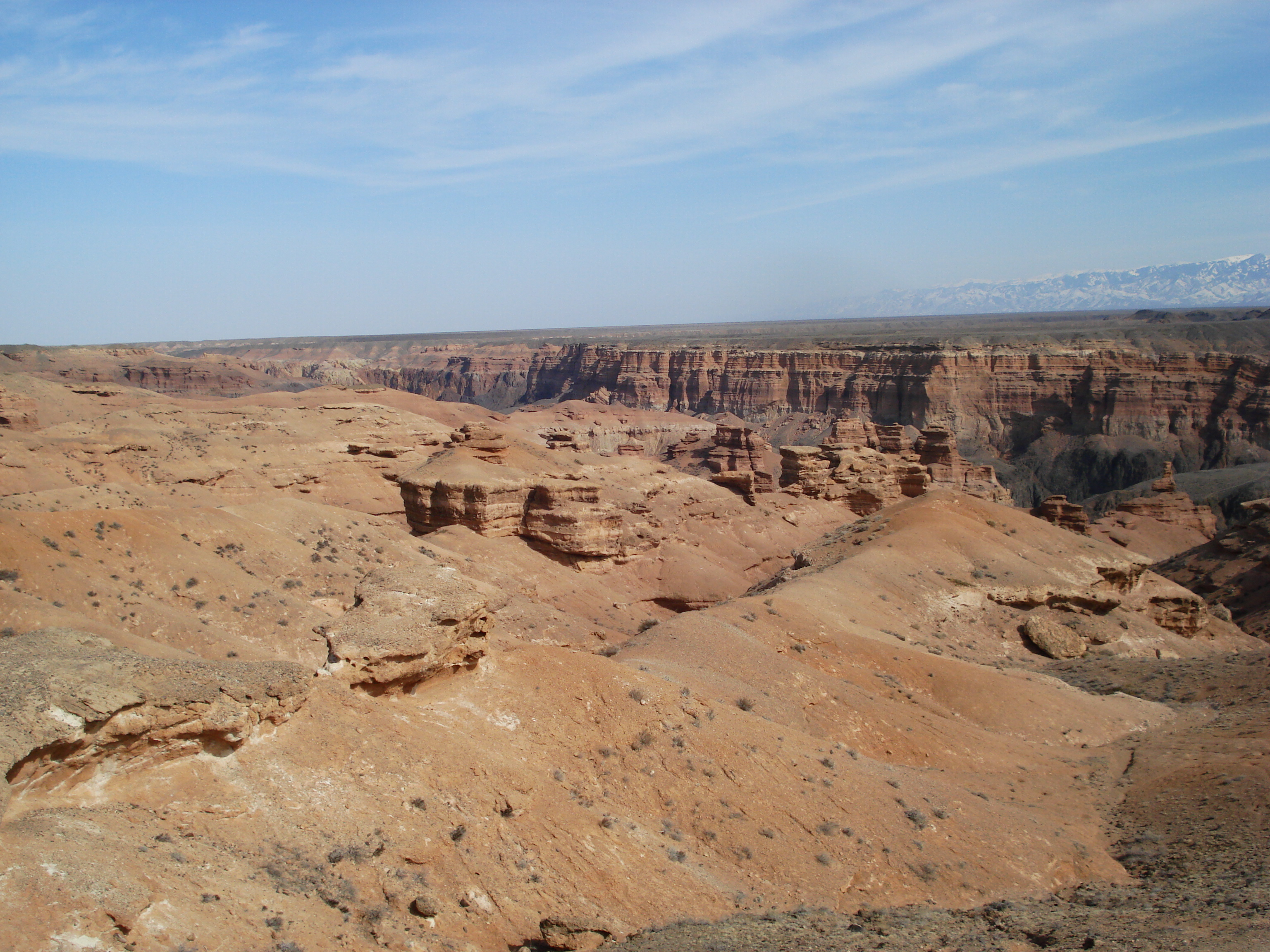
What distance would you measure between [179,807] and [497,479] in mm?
25388

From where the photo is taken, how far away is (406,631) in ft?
40.4

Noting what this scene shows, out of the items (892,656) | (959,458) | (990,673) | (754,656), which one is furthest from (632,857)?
(959,458)

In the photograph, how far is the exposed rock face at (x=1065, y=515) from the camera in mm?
49656

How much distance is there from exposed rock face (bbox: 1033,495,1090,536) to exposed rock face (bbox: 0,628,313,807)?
49.0 meters

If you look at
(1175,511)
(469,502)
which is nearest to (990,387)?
(1175,511)

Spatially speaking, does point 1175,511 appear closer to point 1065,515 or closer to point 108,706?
point 1065,515

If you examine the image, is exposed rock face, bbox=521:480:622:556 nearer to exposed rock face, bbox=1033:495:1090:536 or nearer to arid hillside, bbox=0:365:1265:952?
arid hillside, bbox=0:365:1265:952

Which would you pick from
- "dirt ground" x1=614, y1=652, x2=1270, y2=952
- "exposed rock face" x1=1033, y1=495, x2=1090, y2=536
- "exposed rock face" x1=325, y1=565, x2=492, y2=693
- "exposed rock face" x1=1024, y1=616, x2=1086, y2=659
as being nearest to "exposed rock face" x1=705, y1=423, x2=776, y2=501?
"exposed rock face" x1=1033, y1=495, x2=1090, y2=536

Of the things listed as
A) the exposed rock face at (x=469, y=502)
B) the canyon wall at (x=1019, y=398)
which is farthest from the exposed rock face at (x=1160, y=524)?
the exposed rock face at (x=469, y=502)

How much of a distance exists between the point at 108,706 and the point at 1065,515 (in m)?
51.9

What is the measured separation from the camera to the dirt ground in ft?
32.0

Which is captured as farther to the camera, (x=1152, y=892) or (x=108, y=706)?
(x=1152, y=892)

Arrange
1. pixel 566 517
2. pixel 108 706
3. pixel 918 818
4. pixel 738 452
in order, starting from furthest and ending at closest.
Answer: pixel 738 452, pixel 566 517, pixel 918 818, pixel 108 706

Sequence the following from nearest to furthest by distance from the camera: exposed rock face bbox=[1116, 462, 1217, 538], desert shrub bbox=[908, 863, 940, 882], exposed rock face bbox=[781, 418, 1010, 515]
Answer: desert shrub bbox=[908, 863, 940, 882]
exposed rock face bbox=[781, 418, 1010, 515]
exposed rock face bbox=[1116, 462, 1217, 538]
